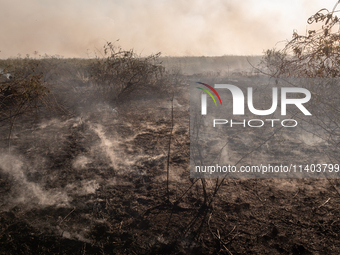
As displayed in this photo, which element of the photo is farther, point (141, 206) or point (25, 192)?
point (25, 192)

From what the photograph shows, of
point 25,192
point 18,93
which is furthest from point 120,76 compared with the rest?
point 25,192

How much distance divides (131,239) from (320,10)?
332cm

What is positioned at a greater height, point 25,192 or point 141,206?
point 25,192

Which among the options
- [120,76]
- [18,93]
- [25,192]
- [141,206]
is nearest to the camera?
[141,206]

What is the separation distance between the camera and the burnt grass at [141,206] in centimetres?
213

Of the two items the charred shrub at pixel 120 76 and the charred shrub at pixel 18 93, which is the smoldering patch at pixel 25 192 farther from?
the charred shrub at pixel 120 76

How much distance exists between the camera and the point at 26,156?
11.6ft

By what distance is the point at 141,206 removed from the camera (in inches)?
104

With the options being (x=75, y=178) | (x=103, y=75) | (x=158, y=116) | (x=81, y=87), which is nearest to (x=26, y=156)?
(x=75, y=178)

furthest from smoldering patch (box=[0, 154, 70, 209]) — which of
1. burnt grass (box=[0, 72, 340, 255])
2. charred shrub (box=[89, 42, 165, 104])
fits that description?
charred shrub (box=[89, 42, 165, 104])

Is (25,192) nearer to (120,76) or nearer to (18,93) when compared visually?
(18,93)

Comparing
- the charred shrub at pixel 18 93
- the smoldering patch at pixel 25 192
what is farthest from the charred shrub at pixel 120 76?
the smoldering patch at pixel 25 192

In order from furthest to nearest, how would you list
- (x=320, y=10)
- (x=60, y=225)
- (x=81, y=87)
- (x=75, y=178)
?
(x=81, y=87) < (x=75, y=178) < (x=320, y=10) < (x=60, y=225)

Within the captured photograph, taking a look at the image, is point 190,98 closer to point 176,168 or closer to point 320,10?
point 176,168
